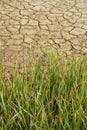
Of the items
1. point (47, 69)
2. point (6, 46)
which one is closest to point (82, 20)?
point (6, 46)

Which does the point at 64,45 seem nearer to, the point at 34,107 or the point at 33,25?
the point at 33,25

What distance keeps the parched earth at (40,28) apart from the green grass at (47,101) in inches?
34.7

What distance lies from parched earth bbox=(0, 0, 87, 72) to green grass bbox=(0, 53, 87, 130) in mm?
882

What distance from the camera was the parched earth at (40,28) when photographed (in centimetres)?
315

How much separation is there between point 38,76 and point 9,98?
305 mm

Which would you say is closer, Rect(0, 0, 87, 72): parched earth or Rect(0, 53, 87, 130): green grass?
Rect(0, 53, 87, 130): green grass

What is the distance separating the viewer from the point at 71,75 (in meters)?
2.03

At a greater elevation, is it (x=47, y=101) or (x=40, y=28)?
(x=40, y=28)

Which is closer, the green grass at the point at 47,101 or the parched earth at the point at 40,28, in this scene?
the green grass at the point at 47,101

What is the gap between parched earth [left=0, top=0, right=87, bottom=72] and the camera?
3.15 metres

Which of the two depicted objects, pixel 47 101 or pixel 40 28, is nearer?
pixel 47 101

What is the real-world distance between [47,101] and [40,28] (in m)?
1.96

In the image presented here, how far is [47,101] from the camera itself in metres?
1.77

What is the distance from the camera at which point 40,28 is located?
3.63 meters
